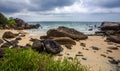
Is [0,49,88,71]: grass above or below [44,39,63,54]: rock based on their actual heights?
above

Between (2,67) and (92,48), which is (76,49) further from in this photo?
(2,67)

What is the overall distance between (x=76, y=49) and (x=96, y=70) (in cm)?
504

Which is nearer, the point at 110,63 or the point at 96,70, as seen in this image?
the point at 96,70

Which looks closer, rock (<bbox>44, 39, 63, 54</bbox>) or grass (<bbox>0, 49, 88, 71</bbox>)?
grass (<bbox>0, 49, 88, 71</bbox>)

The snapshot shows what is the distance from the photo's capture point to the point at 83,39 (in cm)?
2073

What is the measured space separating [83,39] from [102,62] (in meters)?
8.46

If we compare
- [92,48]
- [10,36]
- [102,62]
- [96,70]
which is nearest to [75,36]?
[92,48]

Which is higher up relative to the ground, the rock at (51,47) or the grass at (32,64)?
the grass at (32,64)

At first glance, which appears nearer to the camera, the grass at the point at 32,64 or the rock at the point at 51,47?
the grass at the point at 32,64

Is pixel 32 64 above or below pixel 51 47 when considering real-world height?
above

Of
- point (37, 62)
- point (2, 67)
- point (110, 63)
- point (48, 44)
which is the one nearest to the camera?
point (2, 67)

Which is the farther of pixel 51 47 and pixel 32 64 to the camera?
pixel 51 47

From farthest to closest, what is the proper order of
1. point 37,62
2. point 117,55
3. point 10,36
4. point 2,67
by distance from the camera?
point 10,36 → point 117,55 → point 37,62 → point 2,67

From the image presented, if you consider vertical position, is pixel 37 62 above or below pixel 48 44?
above
